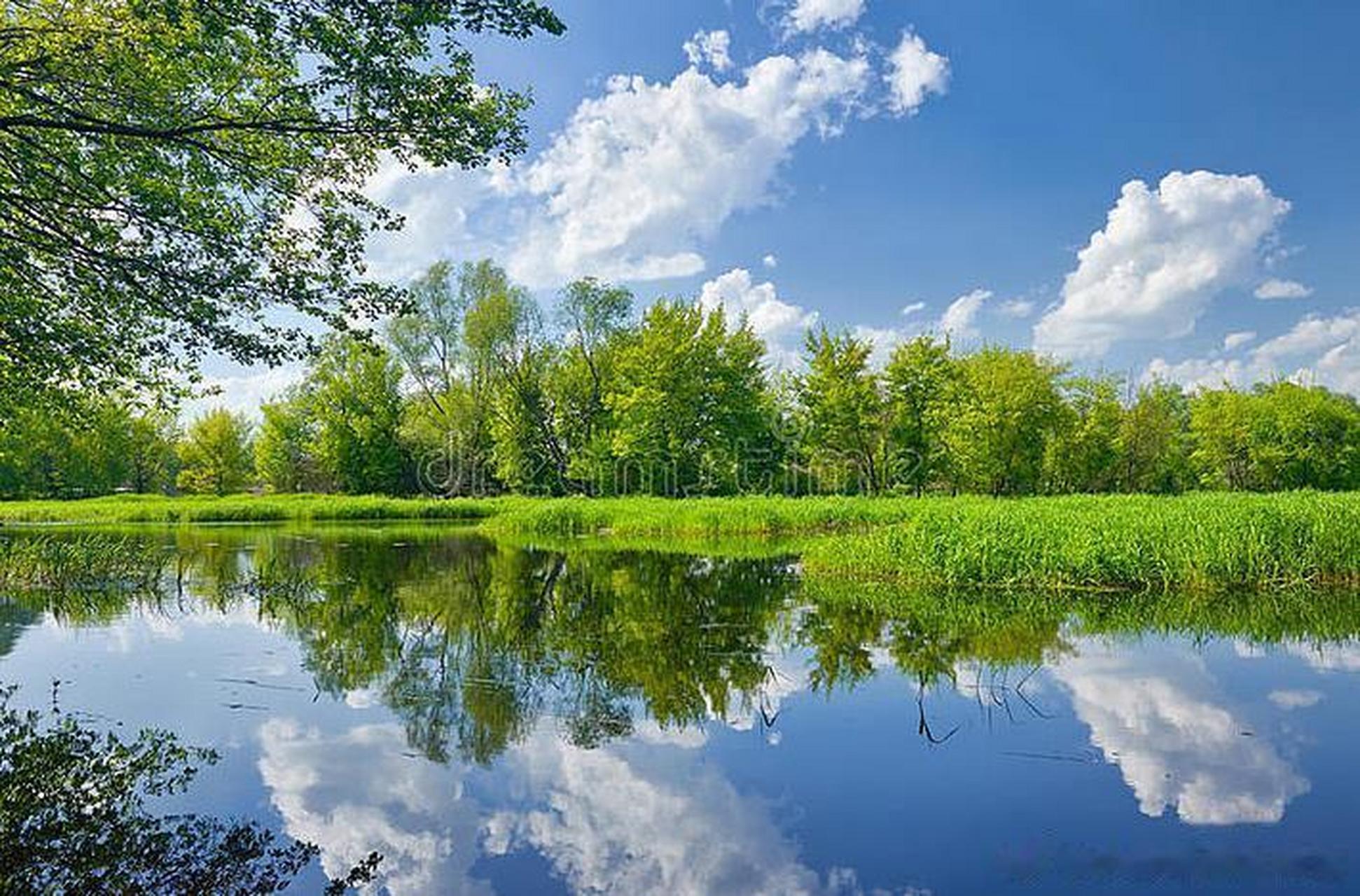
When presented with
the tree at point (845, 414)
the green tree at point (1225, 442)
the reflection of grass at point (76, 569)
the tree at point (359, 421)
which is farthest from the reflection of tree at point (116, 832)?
the green tree at point (1225, 442)

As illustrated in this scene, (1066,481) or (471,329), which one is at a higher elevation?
(471,329)

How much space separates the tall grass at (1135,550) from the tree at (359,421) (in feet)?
172

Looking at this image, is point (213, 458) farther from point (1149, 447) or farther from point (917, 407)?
point (1149, 447)

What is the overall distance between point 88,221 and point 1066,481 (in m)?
48.6

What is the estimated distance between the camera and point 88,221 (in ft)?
28.8

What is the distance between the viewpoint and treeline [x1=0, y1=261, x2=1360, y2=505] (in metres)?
44.6

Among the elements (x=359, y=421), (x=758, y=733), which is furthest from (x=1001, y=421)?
(x=359, y=421)

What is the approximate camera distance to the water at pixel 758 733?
544 centimetres

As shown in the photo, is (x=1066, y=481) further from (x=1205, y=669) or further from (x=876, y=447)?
(x=1205, y=669)

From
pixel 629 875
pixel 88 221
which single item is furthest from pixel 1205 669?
pixel 88 221

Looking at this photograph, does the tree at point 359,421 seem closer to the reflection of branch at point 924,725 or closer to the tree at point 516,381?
the tree at point 516,381

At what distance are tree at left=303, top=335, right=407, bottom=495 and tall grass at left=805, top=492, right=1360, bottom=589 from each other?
2064 inches

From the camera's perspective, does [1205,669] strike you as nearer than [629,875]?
No

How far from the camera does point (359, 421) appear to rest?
63.2 metres
